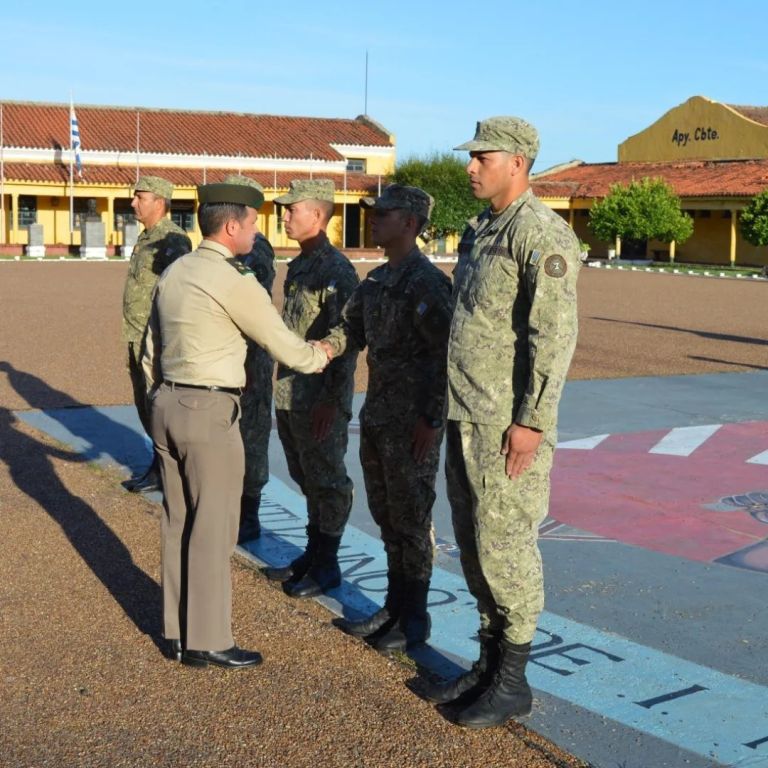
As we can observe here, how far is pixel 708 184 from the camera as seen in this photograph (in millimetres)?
46906

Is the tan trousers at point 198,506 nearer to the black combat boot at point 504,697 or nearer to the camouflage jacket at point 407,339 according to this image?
the camouflage jacket at point 407,339

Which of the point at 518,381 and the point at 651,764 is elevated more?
the point at 518,381

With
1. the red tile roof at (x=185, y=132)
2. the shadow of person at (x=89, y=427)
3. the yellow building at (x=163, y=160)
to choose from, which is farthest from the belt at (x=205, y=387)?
the red tile roof at (x=185, y=132)

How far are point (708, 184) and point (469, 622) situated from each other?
45.0 metres

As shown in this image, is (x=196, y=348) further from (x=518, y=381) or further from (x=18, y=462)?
(x=18, y=462)

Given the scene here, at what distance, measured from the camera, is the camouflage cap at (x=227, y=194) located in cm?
429

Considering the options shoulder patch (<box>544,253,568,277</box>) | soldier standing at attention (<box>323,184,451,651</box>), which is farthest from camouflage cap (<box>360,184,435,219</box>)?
shoulder patch (<box>544,253,568,277</box>)

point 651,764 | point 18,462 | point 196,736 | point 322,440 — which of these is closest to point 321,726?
point 196,736

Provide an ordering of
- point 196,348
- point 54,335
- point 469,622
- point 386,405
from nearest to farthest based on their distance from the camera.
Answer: point 196,348
point 386,405
point 469,622
point 54,335

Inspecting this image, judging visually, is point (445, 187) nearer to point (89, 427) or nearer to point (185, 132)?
point (185, 132)

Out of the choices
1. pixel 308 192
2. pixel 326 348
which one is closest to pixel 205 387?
pixel 326 348

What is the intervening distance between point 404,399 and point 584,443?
440 centimetres

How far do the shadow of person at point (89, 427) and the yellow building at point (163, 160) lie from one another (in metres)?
31.3

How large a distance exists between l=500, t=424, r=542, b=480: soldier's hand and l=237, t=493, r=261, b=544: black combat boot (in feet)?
8.63
